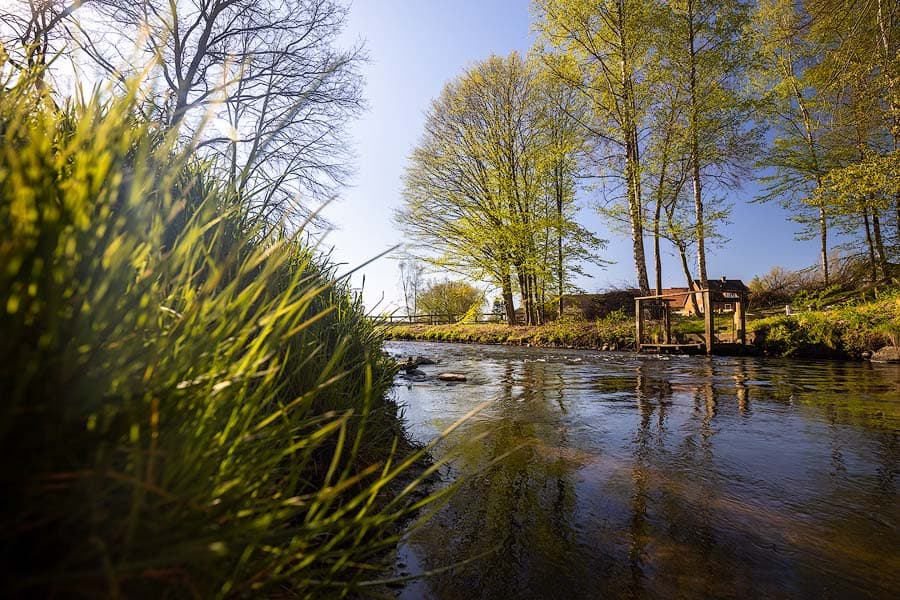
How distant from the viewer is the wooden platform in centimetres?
1129

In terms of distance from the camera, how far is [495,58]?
728 inches

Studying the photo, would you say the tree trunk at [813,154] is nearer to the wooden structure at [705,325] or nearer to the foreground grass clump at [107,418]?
the wooden structure at [705,325]

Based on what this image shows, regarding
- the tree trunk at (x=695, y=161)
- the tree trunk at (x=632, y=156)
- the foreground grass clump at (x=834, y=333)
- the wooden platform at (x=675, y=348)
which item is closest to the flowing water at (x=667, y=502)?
the foreground grass clump at (x=834, y=333)

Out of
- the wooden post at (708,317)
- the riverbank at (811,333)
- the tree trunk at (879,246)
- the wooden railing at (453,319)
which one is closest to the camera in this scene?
the riverbank at (811,333)

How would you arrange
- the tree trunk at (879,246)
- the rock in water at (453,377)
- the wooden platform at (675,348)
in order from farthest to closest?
the tree trunk at (879,246)
the wooden platform at (675,348)
the rock in water at (453,377)

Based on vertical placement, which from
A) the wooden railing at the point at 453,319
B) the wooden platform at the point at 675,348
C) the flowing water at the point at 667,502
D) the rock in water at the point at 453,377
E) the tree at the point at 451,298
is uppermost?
the tree at the point at 451,298

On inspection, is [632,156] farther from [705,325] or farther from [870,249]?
[870,249]

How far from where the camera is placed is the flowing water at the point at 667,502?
5.22 feet

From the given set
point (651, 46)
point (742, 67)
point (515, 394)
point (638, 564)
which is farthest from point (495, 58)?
point (638, 564)

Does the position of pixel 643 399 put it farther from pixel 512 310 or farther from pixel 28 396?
pixel 512 310

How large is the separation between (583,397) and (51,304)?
5404 millimetres

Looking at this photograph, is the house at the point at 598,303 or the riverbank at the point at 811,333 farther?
the house at the point at 598,303

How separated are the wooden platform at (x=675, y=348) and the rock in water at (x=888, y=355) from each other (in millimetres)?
A: 3402

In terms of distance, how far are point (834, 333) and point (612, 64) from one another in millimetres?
11091
